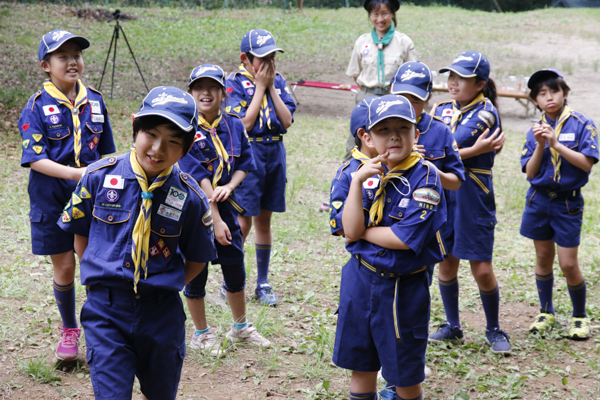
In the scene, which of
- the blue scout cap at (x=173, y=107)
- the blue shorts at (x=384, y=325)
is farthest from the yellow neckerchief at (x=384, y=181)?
the blue scout cap at (x=173, y=107)

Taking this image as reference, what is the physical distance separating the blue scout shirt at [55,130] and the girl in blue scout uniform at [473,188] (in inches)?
90.4

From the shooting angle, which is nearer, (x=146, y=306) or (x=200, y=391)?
(x=146, y=306)

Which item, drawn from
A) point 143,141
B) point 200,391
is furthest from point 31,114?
point 200,391

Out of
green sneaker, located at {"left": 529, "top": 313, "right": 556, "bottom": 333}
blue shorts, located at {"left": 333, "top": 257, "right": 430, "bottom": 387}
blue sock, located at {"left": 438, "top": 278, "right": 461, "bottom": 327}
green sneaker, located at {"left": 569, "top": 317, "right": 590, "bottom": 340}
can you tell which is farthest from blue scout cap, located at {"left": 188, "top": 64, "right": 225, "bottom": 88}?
green sneaker, located at {"left": 569, "top": 317, "right": 590, "bottom": 340}

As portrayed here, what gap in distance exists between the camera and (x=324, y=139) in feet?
33.9

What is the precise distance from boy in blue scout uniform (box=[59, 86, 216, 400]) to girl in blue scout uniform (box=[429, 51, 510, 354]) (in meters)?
2.08

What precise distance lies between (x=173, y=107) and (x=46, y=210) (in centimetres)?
156

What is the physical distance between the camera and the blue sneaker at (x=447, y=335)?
416 cm

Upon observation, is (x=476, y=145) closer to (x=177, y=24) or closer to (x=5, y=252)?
(x=5, y=252)

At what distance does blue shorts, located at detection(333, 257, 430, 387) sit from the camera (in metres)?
2.60

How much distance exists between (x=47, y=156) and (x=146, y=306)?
56.4 inches

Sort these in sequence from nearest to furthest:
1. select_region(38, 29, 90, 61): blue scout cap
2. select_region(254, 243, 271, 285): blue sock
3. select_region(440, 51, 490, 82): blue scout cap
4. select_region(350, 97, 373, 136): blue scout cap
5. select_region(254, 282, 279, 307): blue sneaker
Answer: select_region(350, 97, 373, 136): blue scout cap
select_region(38, 29, 90, 61): blue scout cap
select_region(440, 51, 490, 82): blue scout cap
select_region(254, 282, 279, 307): blue sneaker
select_region(254, 243, 271, 285): blue sock

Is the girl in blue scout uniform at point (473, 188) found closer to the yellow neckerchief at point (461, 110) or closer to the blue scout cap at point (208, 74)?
the yellow neckerchief at point (461, 110)

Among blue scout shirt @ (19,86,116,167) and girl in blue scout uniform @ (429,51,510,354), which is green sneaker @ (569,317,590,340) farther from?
blue scout shirt @ (19,86,116,167)
